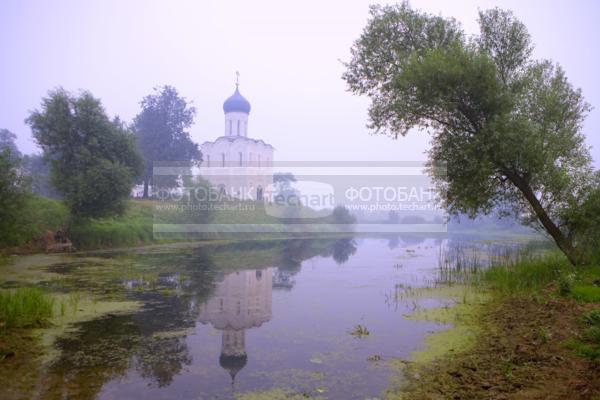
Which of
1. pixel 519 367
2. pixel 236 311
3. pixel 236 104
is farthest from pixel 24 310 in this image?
pixel 236 104

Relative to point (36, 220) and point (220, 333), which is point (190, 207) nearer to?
point (36, 220)

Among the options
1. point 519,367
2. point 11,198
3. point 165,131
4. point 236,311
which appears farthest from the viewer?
point 165,131

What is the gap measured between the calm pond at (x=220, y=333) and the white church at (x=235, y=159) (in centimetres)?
4674

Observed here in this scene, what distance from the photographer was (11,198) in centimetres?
1812

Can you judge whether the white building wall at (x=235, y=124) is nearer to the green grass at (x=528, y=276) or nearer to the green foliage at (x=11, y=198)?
the green foliage at (x=11, y=198)

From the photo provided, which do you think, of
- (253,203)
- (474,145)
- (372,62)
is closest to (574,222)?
(474,145)

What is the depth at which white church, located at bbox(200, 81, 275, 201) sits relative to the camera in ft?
212

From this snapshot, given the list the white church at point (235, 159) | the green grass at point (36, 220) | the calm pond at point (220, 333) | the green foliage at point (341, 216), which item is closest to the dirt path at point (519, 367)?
the calm pond at point (220, 333)

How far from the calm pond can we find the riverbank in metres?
0.57

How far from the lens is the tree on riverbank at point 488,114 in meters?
13.2

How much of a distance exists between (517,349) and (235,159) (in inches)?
2374

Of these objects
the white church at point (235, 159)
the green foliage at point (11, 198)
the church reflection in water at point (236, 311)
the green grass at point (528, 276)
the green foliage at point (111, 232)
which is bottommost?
the church reflection in water at point (236, 311)

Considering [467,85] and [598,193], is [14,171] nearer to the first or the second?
[467,85]

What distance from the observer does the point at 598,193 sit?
1332 cm
